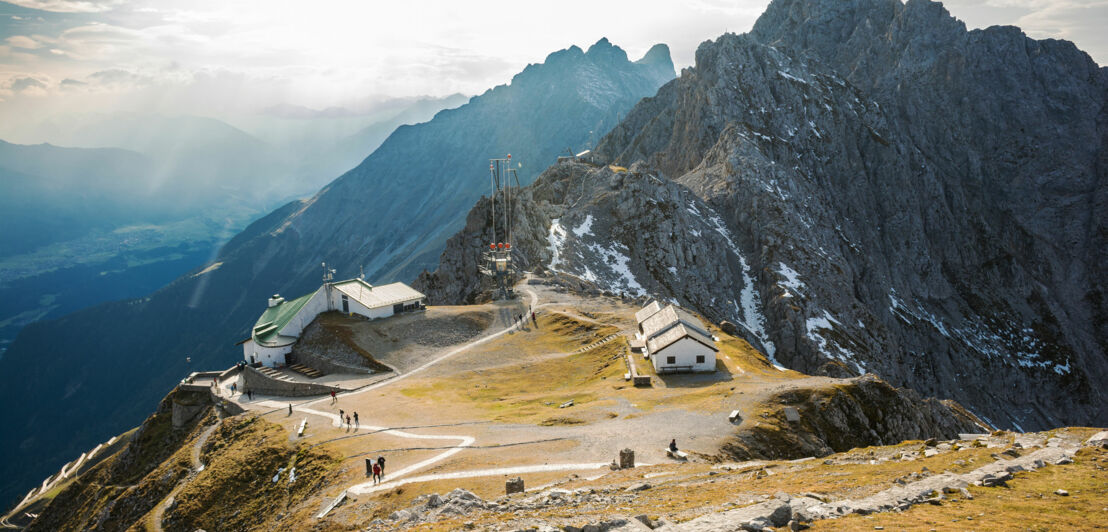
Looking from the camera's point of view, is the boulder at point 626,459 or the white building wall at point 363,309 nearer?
the boulder at point 626,459

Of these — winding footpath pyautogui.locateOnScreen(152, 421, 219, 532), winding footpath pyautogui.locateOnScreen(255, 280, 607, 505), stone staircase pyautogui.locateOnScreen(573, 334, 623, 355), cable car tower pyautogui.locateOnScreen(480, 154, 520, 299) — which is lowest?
winding footpath pyautogui.locateOnScreen(152, 421, 219, 532)

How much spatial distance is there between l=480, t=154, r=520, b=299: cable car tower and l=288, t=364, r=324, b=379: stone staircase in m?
31.4

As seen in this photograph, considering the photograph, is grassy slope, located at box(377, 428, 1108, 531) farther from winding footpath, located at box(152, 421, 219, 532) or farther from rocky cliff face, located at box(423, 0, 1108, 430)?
rocky cliff face, located at box(423, 0, 1108, 430)

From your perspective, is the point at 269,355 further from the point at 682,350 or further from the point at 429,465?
the point at 682,350

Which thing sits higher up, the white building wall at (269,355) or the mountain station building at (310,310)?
the mountain station building at (310,310)

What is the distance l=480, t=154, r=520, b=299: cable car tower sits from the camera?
94375 mm

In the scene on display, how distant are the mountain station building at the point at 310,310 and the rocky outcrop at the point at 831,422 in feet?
183

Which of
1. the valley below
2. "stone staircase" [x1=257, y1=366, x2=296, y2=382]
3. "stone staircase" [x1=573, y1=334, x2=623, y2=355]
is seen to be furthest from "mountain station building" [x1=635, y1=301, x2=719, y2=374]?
"stone staircase" [x1=257, y1=366, x2=296, y2=382]

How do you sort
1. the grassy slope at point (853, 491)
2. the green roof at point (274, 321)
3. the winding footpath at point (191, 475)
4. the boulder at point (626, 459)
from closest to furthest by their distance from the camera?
the grassy slope at point (853, 491) → the boulder at point (626, 459) → the winding footpath at point (191, 475) → the green roof at point (274, 321)

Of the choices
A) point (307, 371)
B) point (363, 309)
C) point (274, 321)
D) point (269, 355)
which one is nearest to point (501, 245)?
point (363, 309)

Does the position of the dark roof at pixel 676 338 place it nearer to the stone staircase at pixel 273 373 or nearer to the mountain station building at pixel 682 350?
the mountain station building at pixel 682 350

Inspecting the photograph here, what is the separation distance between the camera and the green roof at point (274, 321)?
75.2m

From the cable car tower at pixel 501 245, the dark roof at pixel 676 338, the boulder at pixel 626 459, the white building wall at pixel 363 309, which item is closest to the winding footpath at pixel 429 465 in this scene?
the boulder at pixel 626 459

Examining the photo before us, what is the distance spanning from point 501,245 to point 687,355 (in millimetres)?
53343
